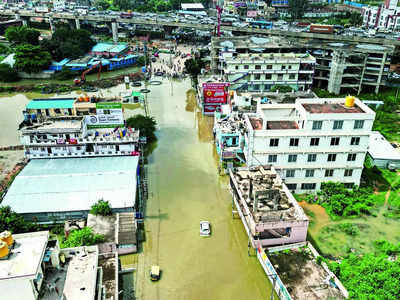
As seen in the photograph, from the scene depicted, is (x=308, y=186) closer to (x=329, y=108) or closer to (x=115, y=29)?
→ (x=329, y=108)

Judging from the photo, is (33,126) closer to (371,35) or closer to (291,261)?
(291,261)

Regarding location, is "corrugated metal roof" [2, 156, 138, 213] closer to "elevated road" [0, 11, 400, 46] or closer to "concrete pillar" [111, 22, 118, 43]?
"elevated road" [0, 11, 400, 46]

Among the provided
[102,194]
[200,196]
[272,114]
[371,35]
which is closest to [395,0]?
[371,35]

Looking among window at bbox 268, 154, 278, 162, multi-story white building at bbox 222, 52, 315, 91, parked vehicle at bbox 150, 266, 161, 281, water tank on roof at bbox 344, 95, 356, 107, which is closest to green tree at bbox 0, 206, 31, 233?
parked vehicle at bbox 150, 266, 161, 281

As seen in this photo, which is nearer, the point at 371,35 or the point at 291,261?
the point at 291,261

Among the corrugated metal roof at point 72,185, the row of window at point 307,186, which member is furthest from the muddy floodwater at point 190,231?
the row of window at point 307,186
